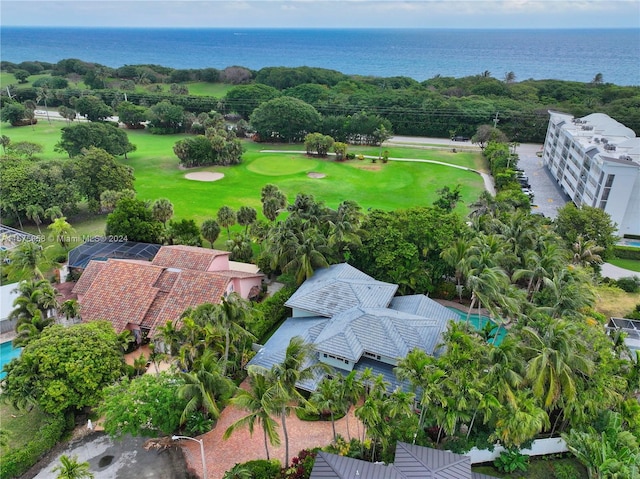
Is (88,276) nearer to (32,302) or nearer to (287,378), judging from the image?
(32,302)

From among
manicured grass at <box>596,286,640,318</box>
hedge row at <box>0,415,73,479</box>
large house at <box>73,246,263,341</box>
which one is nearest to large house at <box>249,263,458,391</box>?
large house at <box>73,246,263,341</box>

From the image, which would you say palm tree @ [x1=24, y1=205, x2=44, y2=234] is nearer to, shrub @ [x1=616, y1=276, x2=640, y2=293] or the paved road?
the paved road

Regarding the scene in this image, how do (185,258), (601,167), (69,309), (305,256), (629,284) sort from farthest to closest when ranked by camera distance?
(601,167), (629,284), (185,258), (305,256), (69,309)

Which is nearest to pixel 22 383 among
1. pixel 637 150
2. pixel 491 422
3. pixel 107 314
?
pixel 107 314

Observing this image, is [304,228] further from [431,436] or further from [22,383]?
[22,383]

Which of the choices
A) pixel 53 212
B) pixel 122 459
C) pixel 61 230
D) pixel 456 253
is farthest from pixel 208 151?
pixel 122 459

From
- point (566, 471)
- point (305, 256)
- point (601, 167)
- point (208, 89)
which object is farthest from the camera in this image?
point (208, 89)
